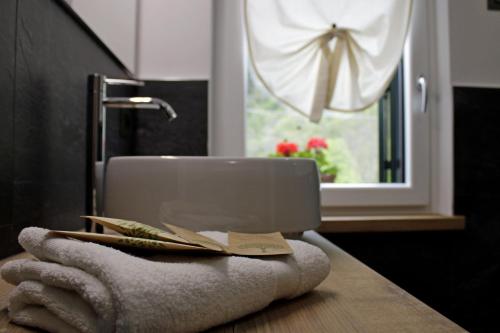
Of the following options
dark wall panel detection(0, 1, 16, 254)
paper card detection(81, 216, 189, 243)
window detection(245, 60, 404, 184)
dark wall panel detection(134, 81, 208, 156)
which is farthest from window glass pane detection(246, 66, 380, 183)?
paper card detection(81, 216, 189, 243)

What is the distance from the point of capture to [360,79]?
1.59 metres

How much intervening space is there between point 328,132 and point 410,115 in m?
0.34

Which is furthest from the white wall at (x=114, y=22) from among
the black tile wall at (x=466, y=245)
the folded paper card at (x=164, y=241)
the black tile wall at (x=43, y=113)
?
the black tile wall at (x=466, y=245)

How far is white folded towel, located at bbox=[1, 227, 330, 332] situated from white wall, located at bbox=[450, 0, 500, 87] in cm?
148

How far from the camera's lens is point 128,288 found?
0.30 m

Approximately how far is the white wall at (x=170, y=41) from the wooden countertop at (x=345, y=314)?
105cm

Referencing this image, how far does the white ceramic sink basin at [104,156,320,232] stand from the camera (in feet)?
2.22

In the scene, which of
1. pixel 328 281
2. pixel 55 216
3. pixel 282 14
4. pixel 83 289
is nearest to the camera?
pixel 83 289

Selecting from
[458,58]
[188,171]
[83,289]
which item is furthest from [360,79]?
[83,289]

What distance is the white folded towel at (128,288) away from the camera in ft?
0.98

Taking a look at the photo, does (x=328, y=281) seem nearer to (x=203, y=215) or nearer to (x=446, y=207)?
(x=203, y=215)

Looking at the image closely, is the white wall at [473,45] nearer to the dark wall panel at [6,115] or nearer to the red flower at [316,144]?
the red flower at [316,144]

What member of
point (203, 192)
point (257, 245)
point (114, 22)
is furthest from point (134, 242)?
point (114, 22)

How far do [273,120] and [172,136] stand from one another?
0.46m
